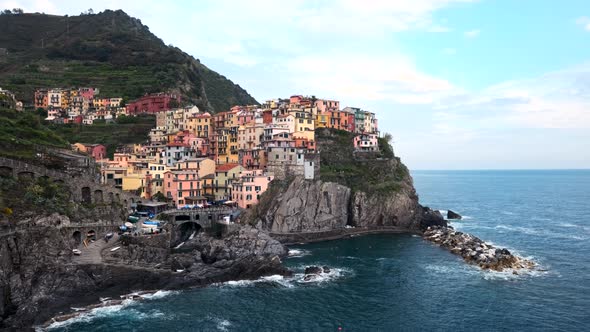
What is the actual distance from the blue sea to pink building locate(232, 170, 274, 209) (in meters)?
15.0

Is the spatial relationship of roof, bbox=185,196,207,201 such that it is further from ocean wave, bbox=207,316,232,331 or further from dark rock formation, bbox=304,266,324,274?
ocean wave, bbox=207,316,232,331

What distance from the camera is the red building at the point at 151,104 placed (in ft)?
429

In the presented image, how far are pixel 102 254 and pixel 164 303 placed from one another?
13084 mm

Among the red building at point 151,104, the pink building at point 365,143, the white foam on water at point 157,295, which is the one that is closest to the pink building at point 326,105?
the pink building at point 365,143

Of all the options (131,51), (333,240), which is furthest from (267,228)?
(131,51)

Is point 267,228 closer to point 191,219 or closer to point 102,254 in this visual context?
point 191,219

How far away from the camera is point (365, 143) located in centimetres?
11475

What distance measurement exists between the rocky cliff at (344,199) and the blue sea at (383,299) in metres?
8.94

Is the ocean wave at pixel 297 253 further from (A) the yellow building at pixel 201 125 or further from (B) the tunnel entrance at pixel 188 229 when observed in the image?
(A) the yellow building at pixel 201 125

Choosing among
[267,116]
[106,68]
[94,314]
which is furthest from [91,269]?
[106,68]

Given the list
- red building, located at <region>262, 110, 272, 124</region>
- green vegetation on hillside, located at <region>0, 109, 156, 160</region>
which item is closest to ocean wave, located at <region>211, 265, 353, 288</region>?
green vegetation on hillside, located at <region>0, 109, 156, 160</region>

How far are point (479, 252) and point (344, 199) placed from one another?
31275mm

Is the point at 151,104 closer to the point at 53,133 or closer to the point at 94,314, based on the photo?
the point at 53,133

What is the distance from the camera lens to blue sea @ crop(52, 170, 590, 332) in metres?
46.6
